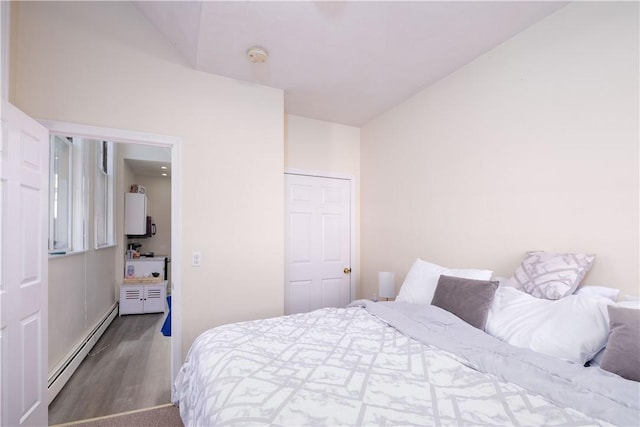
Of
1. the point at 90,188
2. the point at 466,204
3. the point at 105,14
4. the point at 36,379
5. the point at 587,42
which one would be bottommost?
the point at 36,379

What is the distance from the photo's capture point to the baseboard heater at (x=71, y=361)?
2324mm

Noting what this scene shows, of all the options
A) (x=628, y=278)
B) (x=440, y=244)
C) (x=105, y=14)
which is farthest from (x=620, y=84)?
(x=105, y=14)

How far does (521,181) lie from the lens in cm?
199

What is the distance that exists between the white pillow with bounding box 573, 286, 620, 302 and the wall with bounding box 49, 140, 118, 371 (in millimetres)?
3802

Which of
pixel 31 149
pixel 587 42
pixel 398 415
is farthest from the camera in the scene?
pixel 31 149

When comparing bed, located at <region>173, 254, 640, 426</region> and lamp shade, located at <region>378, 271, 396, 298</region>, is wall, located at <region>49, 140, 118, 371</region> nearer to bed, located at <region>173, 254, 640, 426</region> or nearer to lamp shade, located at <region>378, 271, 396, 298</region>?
bed, located at <region>173, 254, 640, 426</region>

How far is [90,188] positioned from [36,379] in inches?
101

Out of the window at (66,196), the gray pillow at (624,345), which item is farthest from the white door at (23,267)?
the gray pillow at (624,345)

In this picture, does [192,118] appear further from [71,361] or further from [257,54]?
[71,361]

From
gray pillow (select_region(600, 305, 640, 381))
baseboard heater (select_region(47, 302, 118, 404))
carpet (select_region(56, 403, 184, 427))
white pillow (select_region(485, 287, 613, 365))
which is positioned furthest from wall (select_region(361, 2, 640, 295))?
baseboard heater (select_region(47, 302, 118, 404))

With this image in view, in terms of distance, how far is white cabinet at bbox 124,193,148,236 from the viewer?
203 inches

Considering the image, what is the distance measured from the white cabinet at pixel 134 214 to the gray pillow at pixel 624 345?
19.3 ft

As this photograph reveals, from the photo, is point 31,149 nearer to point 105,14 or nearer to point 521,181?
point 105,14

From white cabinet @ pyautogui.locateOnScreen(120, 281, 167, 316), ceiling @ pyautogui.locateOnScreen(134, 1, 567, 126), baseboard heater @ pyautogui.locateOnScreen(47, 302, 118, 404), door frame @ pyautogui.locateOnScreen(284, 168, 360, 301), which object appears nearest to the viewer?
ceiling @ pyautogui.locateOnScreen(134, 1, 567, 126)
